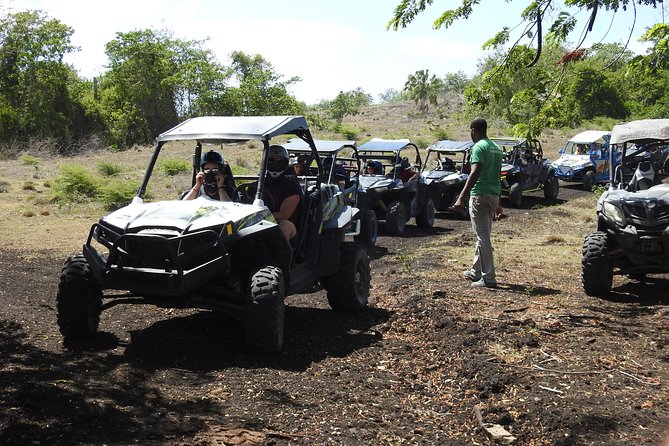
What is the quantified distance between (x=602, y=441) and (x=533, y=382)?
1.08 meters

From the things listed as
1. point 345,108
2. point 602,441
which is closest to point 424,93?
point 345,108

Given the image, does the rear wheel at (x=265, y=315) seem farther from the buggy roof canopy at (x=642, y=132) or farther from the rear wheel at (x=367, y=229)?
the rear wheel at (x=367, y=229)

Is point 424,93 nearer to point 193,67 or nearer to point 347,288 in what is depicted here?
point 193,67

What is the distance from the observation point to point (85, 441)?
418 cm

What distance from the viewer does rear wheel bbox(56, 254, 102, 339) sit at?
6.21 metres

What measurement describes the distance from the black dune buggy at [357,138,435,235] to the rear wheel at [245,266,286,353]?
7.93 metres

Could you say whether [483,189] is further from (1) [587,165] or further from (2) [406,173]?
(1) [587,165]

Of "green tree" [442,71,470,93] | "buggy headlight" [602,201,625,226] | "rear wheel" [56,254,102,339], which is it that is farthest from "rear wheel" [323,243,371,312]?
"green tree" [442,71,470,93]

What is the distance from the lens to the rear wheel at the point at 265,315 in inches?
232

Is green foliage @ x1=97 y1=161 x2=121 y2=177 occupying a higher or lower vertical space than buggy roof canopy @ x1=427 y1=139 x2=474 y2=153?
lower

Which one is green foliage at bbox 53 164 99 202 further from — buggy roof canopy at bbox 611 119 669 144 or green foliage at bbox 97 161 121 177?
buggy roof canopy at bbox 611 119 669 144

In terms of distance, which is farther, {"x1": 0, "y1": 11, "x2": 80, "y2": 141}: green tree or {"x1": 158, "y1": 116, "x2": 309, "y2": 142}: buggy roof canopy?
{"x1": 0, "y1": 11, "x2": 80, "y2": 141}: green tree

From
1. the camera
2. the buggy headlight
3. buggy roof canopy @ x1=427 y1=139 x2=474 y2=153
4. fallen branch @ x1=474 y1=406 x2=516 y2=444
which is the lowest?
fallen branch @ x1=474 y1=406 x2=516 y2=444

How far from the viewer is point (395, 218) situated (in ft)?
48.2
